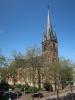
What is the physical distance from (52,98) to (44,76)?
23.5ft

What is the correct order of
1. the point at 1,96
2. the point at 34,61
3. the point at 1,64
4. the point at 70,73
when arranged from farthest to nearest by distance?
the point at 70,73 → the point at 1,96 → the point at 34,61 → the point at 1,64

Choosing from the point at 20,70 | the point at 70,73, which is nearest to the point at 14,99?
the point at 20,70

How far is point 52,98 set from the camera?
5472 centimetres

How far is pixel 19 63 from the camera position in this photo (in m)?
44.3

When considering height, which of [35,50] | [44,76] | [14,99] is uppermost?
[35,50]

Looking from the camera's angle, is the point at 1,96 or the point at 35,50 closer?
the point at 35,50

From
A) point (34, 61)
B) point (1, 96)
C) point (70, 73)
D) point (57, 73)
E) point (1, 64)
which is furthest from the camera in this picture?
point (70, 73)

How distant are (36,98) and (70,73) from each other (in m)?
12.1

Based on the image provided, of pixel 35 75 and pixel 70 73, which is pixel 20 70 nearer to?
pixel 35 75

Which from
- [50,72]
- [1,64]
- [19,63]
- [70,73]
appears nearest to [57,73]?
[50,72]

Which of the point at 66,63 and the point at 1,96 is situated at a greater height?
the point at 66,63

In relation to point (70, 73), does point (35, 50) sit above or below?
above

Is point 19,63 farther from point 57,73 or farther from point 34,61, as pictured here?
point 57,73

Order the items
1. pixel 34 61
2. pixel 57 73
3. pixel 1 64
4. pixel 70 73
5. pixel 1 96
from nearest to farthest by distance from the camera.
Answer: pixel 1 64, pixel 34 61, pixel 1 96, pixel 57 73, pixel 70 73
